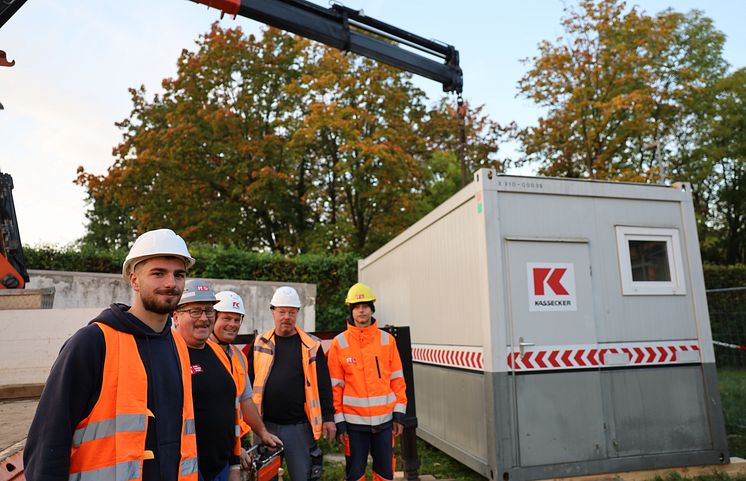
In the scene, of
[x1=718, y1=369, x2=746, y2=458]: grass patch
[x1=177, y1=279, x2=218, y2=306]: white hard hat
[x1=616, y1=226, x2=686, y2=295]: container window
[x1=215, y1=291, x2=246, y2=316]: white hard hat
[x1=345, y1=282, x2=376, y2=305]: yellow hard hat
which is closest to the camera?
[x1=177, y1=279, x2=218, y2=306]: white hard hat

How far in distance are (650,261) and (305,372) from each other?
4345 millimetres

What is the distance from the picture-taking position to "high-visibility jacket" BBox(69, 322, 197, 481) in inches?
72.8

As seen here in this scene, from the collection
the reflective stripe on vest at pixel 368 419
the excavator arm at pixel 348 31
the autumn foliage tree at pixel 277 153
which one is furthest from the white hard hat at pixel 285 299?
the autumn foliage tree at pixel 277 153

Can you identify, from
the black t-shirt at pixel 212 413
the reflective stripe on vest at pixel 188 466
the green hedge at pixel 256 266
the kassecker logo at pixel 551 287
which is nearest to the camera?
the reflective stripe on vest at pixel 188 466

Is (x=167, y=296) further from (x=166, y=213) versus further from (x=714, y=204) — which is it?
(x=714, y=204)

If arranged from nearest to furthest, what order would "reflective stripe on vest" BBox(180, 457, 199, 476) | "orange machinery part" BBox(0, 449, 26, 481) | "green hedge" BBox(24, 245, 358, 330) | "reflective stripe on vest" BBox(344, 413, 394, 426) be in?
"reflective stripe on vest" BBox(180, 457, 199, 476) < "orange machinery part" BBox(0, 449, 26, 481) < "reflective stripe on vest" BBox(344, 413, 394, 426) < "green hedge" BBox(24, 245, 358, 330)

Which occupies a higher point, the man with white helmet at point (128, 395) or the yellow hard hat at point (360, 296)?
the yellow hard hat at point (360, 296)

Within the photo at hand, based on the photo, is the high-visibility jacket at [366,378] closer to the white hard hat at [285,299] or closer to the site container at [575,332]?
the white hard hat at [285,299]

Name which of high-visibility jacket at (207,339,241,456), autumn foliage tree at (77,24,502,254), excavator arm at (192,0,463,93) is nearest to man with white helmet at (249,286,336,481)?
high-visibility jacket at (207,339,241,456)

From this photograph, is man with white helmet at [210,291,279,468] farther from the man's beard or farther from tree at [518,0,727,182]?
tree at [518,0,727,182]

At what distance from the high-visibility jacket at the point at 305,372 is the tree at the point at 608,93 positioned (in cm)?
1416

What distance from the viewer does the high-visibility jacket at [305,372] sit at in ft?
13.4

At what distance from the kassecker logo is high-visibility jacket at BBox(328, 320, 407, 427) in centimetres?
177

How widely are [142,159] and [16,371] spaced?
10.9 metres
